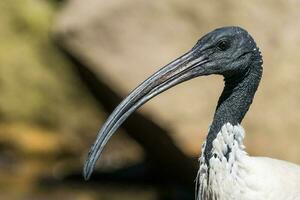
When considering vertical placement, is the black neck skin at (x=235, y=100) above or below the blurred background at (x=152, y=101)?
below

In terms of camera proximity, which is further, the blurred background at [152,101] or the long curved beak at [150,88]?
the blurred background at [152,101]

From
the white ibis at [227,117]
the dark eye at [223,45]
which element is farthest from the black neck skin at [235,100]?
Result: the dark eye at [223,45]

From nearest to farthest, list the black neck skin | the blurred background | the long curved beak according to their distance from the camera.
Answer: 1. the long curved beak
2. the black neck skin
3. the blurred background

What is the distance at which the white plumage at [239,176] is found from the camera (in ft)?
18.2

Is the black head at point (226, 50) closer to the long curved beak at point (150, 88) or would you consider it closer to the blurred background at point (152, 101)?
the long curved beak at point (150, 88)

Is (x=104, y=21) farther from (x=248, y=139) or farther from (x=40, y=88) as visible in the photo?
(x=40, y=88)

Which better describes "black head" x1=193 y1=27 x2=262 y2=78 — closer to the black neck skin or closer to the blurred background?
the black neck skin

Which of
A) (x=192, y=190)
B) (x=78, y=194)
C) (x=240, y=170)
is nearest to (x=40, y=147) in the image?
(x=78, y=194)

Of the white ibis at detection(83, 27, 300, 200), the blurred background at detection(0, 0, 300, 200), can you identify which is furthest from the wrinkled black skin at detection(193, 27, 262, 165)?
the blurred background at detection(0, 0, 300, 200)

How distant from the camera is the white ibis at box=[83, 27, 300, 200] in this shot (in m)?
5.53

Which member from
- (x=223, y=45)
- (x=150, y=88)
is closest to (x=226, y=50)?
(x=223, y=45)

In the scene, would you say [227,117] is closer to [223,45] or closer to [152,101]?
[223,45]

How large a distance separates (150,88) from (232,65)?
460 millimetres

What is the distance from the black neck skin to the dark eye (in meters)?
0.17
